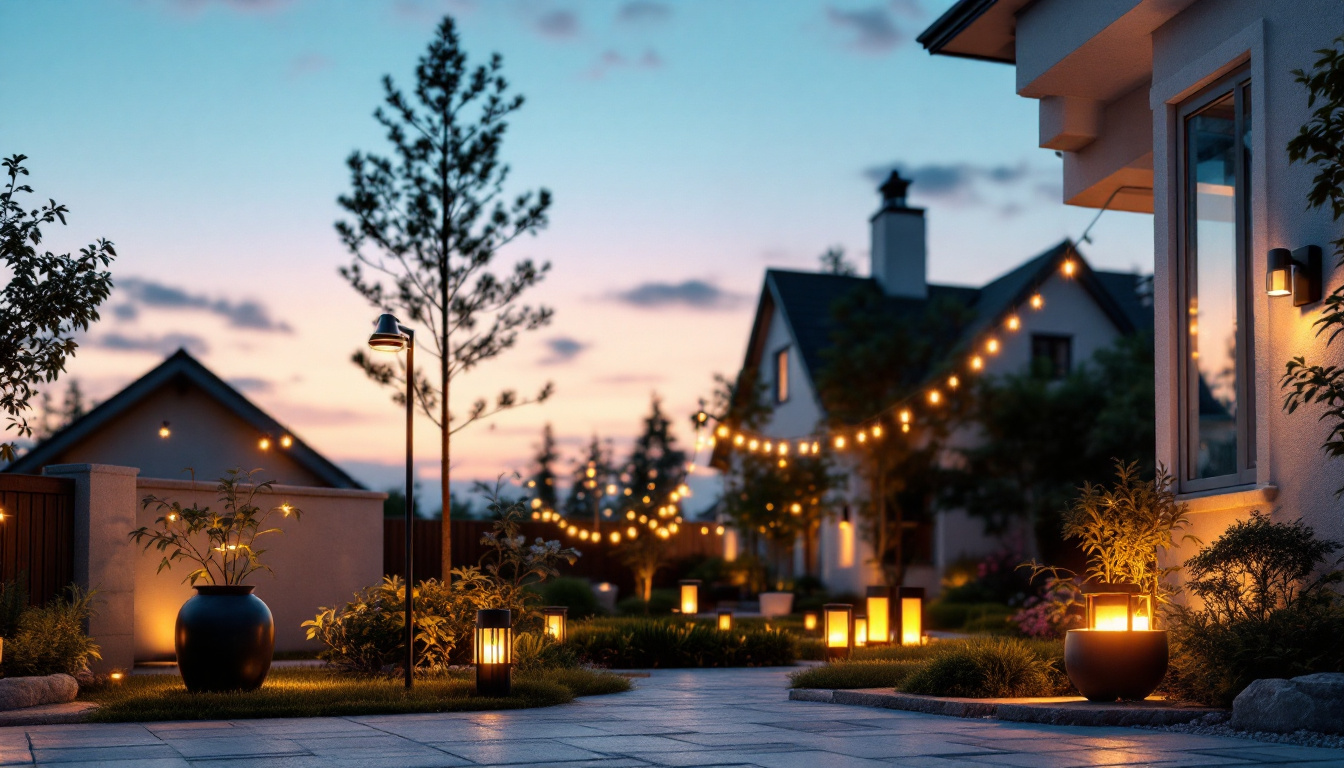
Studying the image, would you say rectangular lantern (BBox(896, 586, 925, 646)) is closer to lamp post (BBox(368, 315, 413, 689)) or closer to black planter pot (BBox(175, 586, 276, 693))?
lamp post (BBox(368, 315, 413, 689))

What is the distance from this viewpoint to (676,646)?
12367mm

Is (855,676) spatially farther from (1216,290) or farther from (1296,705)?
(1216,290)

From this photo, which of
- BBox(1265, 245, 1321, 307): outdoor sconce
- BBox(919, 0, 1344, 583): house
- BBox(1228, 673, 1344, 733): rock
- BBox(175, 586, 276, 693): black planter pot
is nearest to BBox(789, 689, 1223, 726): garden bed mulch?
BBox(1228, 673, 1344, 733): rock

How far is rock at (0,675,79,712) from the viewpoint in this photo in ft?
23.9

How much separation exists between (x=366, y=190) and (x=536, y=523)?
38.6ft

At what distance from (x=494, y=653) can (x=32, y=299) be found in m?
3.96

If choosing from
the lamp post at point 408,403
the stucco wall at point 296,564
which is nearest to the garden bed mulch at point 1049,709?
the lamp post at point 408,403

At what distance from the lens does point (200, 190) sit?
14555 mm

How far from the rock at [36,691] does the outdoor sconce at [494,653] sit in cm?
267

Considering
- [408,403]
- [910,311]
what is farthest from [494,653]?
[910,311]

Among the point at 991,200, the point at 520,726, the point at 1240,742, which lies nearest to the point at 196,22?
the point at 520,726

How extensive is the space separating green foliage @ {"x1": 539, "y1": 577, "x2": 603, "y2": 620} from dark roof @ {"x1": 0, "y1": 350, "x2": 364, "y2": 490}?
368 centimetres

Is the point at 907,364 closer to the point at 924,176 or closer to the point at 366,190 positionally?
the point at 924,176

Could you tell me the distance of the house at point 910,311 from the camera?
2198 cm
